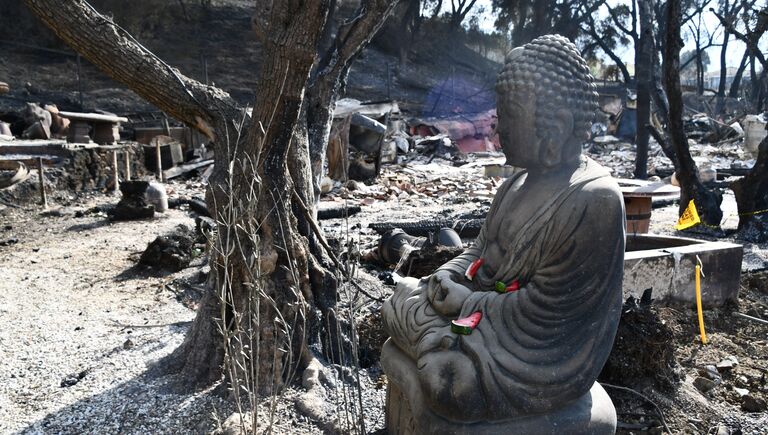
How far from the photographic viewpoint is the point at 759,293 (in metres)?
6.76

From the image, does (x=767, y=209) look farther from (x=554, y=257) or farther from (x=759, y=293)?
(x=554, y=257)

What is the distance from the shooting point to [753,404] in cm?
437

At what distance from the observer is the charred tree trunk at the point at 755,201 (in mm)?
9539

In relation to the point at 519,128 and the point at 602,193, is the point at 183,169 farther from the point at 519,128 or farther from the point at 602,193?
the point at 602,193

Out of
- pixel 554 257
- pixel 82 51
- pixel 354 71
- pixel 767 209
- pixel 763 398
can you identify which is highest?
pixel 354 71

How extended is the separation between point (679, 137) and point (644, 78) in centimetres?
520

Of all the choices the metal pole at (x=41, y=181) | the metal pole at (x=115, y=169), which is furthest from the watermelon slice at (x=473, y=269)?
the metal pole at (x=115, y=169)

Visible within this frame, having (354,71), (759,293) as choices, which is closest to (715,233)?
(759,293)

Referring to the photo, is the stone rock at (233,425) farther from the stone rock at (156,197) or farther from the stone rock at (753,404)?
the stone rock at (156,197)

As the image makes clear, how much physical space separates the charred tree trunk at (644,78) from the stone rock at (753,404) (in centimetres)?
956

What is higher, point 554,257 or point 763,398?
point 554,257

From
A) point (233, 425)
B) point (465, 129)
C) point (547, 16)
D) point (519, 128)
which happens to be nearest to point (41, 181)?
point (233, 425)

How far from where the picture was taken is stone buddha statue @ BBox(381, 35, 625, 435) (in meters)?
2.41

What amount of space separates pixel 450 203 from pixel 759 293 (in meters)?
7.47
